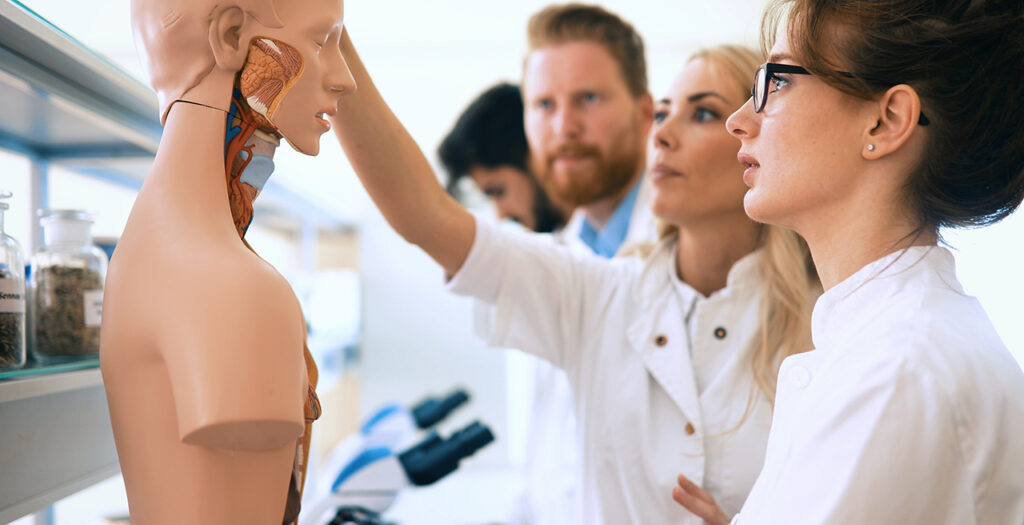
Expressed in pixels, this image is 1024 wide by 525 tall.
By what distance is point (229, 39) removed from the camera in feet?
2.24

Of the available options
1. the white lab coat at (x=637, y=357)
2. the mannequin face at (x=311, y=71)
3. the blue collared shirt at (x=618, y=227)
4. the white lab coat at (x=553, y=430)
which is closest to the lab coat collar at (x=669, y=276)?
the white lab coat at (x=637, y=357)

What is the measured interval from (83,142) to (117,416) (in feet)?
2.42

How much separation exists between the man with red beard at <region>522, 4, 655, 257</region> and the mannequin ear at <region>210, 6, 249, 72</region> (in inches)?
50.4

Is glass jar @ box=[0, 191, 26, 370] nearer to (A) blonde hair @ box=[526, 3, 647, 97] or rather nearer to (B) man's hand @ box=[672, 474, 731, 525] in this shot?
(B) man's hand @ box=[672, 474, 731, 525]

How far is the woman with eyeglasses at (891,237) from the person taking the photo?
655mm

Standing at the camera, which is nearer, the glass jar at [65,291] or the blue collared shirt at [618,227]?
the glass jar at [65,291]

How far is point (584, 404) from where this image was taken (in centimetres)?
132

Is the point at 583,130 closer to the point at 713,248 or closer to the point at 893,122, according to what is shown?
the point at 713,248

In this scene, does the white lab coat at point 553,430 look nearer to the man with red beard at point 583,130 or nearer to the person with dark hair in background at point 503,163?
the man with red beard at point 583,130

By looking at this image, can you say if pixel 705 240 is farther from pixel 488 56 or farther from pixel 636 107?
pixel 488 56

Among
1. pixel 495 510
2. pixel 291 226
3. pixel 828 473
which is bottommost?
pixel 495 510

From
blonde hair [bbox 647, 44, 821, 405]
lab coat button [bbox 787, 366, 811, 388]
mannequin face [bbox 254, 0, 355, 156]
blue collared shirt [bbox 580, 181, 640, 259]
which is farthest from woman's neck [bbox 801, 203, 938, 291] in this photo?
blue collared shirt [bbox 580, 181, 640, 259]

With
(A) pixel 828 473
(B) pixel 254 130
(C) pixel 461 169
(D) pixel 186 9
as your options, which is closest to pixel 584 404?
(A) pixel 828 473

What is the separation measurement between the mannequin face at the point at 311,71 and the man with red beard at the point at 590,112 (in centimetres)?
120
